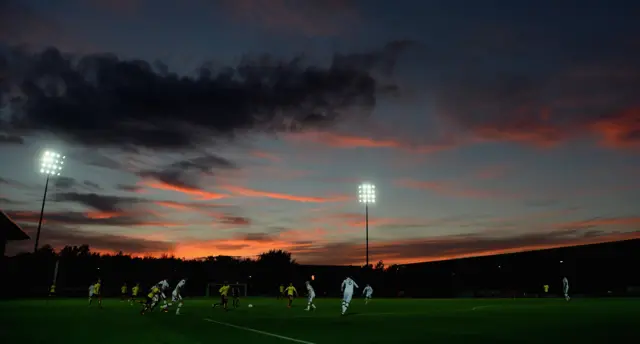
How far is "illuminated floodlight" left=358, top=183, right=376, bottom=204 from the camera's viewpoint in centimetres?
7169

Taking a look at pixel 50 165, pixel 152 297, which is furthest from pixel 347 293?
pixel 50 165

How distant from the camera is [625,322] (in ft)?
68.6

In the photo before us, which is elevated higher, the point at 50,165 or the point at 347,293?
the point at 50,165

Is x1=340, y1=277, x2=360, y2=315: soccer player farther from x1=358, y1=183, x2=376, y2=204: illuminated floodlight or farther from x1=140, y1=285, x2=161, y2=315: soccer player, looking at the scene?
x1=358, y1=183, x2=376, y2=204: illuminated floodlight

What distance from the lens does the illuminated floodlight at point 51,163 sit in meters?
56.0

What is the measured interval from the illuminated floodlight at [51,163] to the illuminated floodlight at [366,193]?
125ft

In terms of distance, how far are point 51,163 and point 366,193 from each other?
3894cm

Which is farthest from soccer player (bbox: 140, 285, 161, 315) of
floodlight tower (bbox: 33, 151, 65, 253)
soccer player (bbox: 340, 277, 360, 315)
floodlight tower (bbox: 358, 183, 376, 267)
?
floodlight tower (bbox: 358, 183, 376, 267)

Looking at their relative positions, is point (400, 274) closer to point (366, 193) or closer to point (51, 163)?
point (366, 193)

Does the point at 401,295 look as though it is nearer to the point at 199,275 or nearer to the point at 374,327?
the point at 199,275

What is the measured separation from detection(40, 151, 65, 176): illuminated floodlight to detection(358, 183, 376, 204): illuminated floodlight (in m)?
38.2

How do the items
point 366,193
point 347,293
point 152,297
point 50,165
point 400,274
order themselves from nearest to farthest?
point 347,293 → point 152,297 → point 50,165 → point 366,193 → point 400,274

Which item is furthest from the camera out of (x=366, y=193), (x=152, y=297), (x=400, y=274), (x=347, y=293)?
(x=400, y=274)

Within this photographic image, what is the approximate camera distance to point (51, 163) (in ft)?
184
